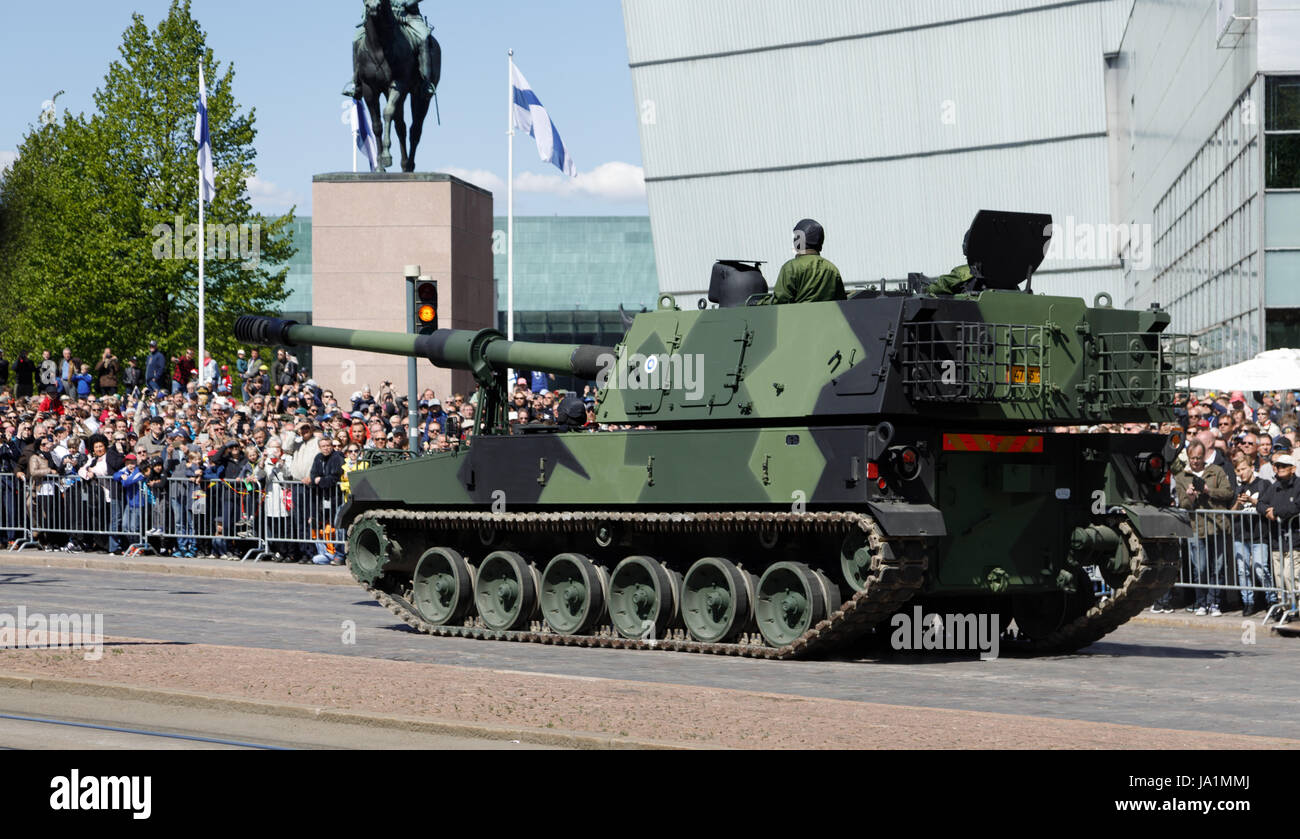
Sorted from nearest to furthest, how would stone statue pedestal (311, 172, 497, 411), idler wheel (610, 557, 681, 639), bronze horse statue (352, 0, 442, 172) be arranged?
idler wheel (610, 557, 681, 639) → bronze horse statue (352, 0, 442, 172) → stone statue pedestal (311, 172, 497, 411)

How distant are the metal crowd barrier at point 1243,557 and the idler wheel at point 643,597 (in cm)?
546

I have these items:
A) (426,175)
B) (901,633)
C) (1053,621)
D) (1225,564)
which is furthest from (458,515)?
(426,175)

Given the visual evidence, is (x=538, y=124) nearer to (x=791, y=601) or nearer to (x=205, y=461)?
(x=205, y=461)

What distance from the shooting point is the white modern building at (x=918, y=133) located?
42406 millimetres

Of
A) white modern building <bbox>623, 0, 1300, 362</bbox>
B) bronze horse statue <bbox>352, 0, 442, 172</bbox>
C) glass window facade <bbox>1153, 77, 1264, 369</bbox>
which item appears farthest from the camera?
white modern building <bbox>623, 0, 1300, 362</bbox>

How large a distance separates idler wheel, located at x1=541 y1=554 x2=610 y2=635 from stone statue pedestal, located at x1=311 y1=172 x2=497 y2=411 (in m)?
14.6

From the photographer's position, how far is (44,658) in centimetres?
1320

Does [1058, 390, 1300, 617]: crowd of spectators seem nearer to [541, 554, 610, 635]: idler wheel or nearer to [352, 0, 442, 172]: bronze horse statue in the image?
[541, 554, 610, 635]: idler wheel

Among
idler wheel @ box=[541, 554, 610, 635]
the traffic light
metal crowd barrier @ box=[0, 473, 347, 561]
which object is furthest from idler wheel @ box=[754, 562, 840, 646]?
metal crowd barrier @ box=[0, 473, 347, 561]

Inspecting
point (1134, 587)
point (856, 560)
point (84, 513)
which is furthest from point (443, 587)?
point (84, 513)

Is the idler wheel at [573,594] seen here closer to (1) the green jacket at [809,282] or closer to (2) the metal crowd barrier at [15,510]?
(1) the green jacket at [809,282]

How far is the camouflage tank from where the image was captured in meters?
14.4

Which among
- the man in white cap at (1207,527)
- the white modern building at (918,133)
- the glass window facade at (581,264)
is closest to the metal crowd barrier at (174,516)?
the man in white cap at (1207,527)

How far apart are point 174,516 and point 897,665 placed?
14426mm
